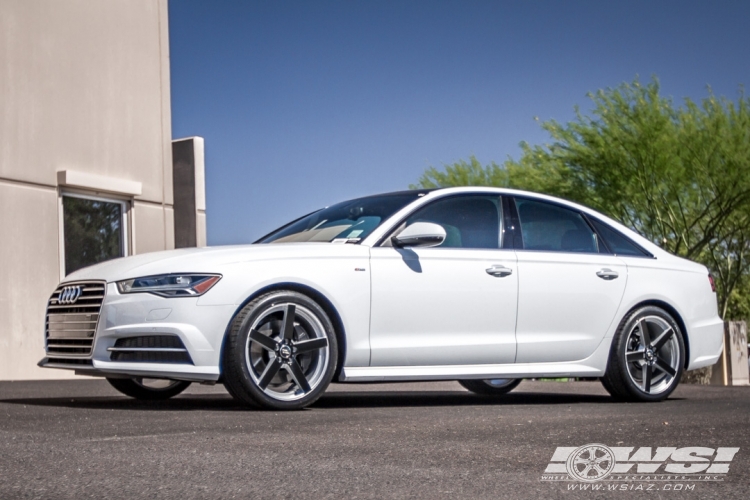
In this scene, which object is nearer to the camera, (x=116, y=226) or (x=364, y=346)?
(x=364, y=346)

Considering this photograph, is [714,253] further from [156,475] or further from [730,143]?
[156,475]

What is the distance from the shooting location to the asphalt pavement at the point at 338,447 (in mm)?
3322

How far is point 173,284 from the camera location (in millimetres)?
6148

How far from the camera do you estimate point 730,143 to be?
26.4 m

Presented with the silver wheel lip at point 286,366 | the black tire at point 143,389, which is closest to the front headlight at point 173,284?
the silver wheel lip at point 286,366

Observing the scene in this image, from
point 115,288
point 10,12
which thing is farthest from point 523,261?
point 10,12

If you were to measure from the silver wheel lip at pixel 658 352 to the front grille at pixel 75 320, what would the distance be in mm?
3834

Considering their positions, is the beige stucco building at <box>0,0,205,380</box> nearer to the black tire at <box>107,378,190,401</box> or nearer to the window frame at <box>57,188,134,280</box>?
the window frame at <box>57,188,134,280</box>

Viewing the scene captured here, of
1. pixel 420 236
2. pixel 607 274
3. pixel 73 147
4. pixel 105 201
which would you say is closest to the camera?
pixel 420 236

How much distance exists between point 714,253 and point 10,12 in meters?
22.5

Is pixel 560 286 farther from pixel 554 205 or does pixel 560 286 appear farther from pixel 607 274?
pixel 554 205

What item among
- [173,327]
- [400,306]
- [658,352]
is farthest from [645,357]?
[173,327]

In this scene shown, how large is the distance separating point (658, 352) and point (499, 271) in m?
1.63

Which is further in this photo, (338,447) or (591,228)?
(591,228)
